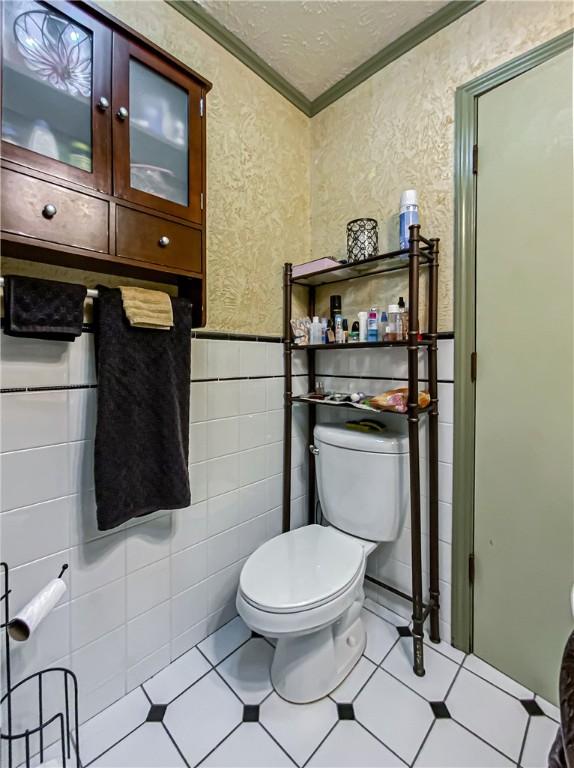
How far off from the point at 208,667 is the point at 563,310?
1704mm

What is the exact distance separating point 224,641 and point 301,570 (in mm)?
525

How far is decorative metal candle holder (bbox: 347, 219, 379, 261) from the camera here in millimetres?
1429

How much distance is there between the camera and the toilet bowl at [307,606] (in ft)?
3.35

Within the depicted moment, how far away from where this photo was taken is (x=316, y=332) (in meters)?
1.57

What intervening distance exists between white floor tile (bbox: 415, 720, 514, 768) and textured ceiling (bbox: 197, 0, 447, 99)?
2.41 meters

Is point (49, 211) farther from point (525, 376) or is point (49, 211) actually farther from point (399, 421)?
point (525, 376)

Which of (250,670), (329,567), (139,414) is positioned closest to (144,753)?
(250,670)

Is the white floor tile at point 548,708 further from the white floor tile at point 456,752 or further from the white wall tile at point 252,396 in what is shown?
the white wall tile at point 252,396

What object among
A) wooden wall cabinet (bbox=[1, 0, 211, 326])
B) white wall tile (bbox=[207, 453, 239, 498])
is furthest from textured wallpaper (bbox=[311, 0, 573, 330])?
white wall tile (bbox=[207, 453, 239, 498])

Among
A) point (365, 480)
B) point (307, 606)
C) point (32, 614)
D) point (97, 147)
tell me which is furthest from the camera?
point (365, 480)

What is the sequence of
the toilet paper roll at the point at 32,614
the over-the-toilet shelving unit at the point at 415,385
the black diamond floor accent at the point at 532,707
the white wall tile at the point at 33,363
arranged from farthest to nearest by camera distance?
the over-the-toilet shelving unit at the point at 415,385
the black diamond floor accent at the point at 532,707
the white wall tile at the point at 33,363
the toilet paper roll at the point at 32,614

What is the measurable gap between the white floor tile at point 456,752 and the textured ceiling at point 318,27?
2.41 meters

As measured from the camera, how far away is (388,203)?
57.6 inches

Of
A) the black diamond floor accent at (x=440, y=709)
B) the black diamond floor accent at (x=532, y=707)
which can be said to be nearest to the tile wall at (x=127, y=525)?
the black diamond floor accent at (x=440, y=709)
